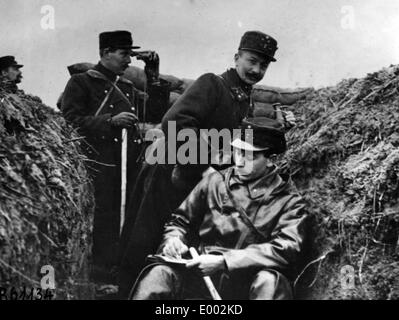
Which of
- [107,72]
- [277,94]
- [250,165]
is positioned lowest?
[250,165]

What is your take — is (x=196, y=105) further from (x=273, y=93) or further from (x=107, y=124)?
(x=273, y=93)

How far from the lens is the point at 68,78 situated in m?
10.8

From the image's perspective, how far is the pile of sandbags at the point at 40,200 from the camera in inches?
352

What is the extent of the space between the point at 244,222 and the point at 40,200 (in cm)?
216

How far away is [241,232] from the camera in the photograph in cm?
947

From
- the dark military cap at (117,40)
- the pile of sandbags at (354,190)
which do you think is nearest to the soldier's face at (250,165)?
the pile of sandbags at (354,190)

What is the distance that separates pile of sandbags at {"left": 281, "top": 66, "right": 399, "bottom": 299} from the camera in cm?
913

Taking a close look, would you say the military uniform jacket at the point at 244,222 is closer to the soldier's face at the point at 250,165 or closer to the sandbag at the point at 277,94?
the soldier's face at the point at 250,165

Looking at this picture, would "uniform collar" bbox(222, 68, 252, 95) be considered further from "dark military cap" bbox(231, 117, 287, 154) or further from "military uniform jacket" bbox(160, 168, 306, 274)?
"military uniform jacket" bbox(160, 168, 306, 274)

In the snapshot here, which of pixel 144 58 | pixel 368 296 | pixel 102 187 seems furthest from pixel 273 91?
pixel 368 296

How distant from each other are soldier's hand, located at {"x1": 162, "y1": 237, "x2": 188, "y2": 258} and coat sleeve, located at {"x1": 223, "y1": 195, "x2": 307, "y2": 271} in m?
0.48

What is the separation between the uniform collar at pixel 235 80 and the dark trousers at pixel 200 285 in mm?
2414

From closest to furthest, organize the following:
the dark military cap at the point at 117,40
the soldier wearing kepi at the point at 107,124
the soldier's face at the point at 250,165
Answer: the soldier's face at the point at 250,165, the soldier wearing kepi at the point at 107,124, the dark military cap at the point at 117,40

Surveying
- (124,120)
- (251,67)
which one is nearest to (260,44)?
(251,67)
